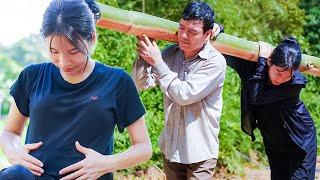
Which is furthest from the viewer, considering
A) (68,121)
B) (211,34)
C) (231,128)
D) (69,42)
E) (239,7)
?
(239,7)

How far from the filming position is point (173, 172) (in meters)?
3.59

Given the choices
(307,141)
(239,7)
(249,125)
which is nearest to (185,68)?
(249,125)

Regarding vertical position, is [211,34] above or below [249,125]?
above

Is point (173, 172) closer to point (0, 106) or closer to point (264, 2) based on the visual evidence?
point (0, 106)

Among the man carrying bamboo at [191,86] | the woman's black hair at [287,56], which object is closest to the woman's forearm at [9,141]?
the man carrying bamboo at [191,86]

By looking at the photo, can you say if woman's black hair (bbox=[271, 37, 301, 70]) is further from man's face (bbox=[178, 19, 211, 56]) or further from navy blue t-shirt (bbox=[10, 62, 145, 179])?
navy blue t-shirt (bbox=[10, 62, 145, 179])

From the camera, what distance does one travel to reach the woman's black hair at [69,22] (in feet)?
6.22

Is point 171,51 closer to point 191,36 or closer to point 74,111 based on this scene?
point 191,36

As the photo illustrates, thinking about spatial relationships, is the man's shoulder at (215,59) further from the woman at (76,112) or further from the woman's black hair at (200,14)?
the woman at (76,112)

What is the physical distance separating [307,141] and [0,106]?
2.20 metres

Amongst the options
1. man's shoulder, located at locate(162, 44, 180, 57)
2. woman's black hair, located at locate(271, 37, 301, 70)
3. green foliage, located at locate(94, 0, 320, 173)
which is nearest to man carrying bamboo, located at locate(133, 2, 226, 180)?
man's shoulder, located at locate(162, 44, 180, 57)

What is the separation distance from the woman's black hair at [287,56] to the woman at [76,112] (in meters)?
2.06

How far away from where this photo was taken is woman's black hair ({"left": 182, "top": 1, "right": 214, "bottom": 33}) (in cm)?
344

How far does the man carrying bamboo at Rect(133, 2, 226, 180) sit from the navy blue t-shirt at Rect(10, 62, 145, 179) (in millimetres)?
1290
